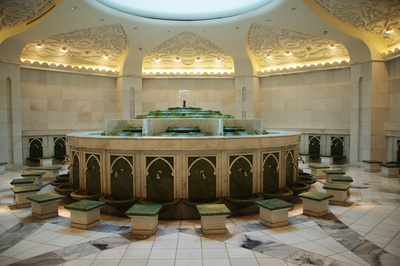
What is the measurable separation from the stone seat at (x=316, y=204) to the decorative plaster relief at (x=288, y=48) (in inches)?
379

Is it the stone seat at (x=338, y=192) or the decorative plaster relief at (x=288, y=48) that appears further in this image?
the decorative plaster relief at (x=288, y=48)

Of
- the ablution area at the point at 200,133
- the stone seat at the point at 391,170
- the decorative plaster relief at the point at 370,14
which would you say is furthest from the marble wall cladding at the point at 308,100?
the stone seat at the point at 391,170

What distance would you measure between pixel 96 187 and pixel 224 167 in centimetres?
345

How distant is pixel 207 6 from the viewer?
42.8ft

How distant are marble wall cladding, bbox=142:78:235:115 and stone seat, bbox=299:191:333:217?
36.5 feet

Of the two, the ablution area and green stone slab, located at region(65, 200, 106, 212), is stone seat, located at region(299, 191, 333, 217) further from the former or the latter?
green stone slab, located at region(65, 200, 106, 212)

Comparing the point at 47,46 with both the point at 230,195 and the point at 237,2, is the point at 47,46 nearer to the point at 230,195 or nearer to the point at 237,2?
the point at 237,2

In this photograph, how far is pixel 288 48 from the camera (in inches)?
601

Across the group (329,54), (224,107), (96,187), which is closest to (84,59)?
(224,107)

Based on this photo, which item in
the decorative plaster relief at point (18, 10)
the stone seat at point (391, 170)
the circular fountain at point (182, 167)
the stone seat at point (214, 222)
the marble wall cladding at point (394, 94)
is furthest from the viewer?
the marble wall cladding at point (394, 94)

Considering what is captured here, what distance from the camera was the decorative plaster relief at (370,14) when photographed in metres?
10.1

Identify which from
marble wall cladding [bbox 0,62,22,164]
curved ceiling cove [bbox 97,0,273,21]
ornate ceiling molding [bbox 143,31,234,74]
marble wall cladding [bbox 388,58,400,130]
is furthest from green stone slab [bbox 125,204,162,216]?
marble wall cladding [bbox 388,58,400,130]

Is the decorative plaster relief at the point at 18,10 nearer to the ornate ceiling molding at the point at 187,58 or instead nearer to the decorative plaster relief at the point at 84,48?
the decorative plaster relief at the point at 84,48

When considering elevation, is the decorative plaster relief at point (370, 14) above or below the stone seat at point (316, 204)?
above
